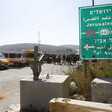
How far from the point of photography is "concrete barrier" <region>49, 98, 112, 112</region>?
164 cm

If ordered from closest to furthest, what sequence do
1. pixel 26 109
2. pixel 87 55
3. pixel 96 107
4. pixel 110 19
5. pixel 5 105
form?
pixel 96 107
pixel 26 109
pixel 5 105
pixel 110 19
pixel 87 55

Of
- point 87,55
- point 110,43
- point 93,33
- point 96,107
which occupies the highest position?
point 93,33

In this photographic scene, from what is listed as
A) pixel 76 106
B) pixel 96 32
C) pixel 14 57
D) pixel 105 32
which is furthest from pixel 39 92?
pixel 14 57

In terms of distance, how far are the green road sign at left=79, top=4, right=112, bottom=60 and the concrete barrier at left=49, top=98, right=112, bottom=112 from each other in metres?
4.02

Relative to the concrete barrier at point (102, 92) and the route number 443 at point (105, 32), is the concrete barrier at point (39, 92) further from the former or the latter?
the route number 443 at point (105, 32)

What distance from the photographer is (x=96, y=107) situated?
1.65 metres

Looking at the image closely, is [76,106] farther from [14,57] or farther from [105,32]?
[14,57]

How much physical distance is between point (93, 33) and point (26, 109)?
3.70m

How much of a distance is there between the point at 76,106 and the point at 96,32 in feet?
14.0

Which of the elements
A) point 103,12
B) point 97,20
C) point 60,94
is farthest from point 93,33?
point 60,94

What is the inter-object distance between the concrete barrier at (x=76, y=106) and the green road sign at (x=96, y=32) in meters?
4.02

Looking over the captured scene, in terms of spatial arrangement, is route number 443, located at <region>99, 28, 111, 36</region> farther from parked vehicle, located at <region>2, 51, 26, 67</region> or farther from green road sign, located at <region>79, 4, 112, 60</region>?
parked vehicle, located at <region>2, 51, 26, 67</region>

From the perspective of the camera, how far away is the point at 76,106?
5.73ft

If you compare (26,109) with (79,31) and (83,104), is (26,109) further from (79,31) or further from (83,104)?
(79,31)
